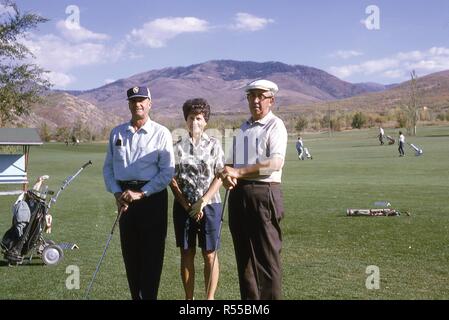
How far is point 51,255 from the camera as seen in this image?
336 inches

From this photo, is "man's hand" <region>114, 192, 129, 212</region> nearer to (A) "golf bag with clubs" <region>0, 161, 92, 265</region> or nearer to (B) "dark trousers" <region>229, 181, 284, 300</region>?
(B) "dark trousers" <region>229, 181, 284, 300</region>

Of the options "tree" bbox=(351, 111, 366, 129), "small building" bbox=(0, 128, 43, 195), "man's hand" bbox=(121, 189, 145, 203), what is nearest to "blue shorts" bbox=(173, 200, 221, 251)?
"man's hand" bbox=(121, 189, 145, 203)

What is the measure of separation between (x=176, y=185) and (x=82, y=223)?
7774mm

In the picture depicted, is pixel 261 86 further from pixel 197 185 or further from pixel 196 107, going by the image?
pixel 197 185

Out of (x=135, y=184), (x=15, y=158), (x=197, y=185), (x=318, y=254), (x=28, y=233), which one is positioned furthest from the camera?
(x=15, y=158)

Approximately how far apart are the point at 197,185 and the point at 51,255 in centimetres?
374

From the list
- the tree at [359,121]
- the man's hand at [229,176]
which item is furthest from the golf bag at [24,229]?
the tree at [359,121]

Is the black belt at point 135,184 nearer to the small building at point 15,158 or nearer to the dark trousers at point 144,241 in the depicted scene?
the dark trousers at point 144,241

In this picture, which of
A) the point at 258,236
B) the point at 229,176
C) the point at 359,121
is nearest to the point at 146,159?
the point at 229,176

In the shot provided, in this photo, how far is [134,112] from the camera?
5547 millimetres

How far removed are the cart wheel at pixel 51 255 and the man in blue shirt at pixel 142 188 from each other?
11.3ft
